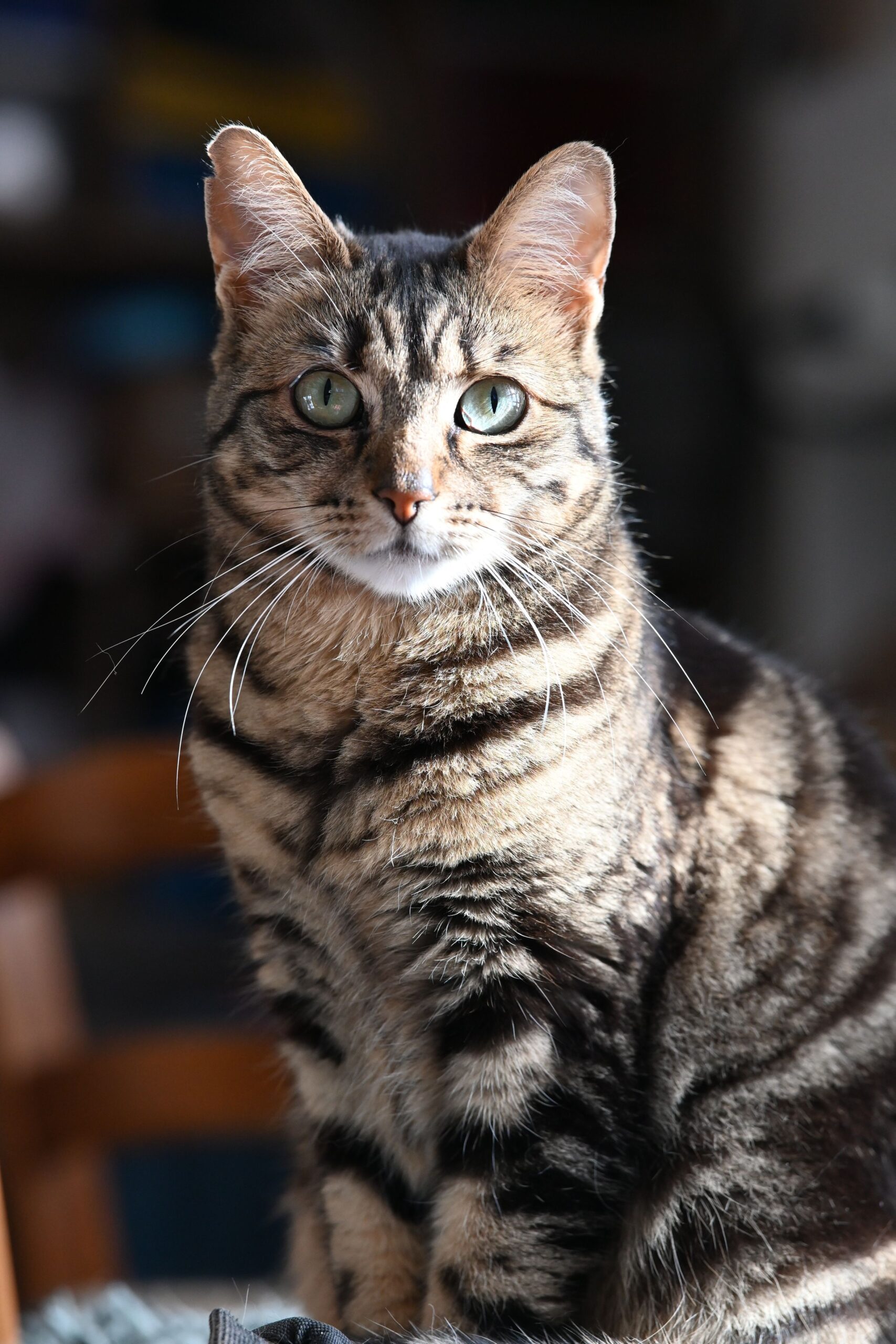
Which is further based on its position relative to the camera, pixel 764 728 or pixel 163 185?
pixel 163 185

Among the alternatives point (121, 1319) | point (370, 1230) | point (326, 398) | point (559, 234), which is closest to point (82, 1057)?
point (121, 1319)

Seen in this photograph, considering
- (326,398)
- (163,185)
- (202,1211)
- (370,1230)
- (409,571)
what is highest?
(163,185)

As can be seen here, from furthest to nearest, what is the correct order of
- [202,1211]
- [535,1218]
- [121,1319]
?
[202,1211] → [121,1319] → [535,1218]

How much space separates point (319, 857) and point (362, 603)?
173mm

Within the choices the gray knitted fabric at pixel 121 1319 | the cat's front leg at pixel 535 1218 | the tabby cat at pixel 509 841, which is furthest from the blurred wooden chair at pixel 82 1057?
the cat's front leg at pixel 535 1218

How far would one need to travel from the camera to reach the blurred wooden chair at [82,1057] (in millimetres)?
1205

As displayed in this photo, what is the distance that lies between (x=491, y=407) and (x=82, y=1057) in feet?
2.59

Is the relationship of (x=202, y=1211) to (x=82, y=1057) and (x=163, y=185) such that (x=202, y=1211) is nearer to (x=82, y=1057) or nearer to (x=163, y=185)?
(x=82, y=1057)

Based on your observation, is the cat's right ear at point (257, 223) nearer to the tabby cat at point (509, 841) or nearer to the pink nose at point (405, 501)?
the tabby cat at point (509, 841)

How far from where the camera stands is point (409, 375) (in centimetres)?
89

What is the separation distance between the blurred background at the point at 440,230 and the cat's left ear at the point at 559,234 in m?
1.32

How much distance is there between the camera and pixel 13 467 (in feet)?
7.77

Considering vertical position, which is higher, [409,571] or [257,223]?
[257,223]

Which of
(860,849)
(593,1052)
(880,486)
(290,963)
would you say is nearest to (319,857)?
(290,963)
